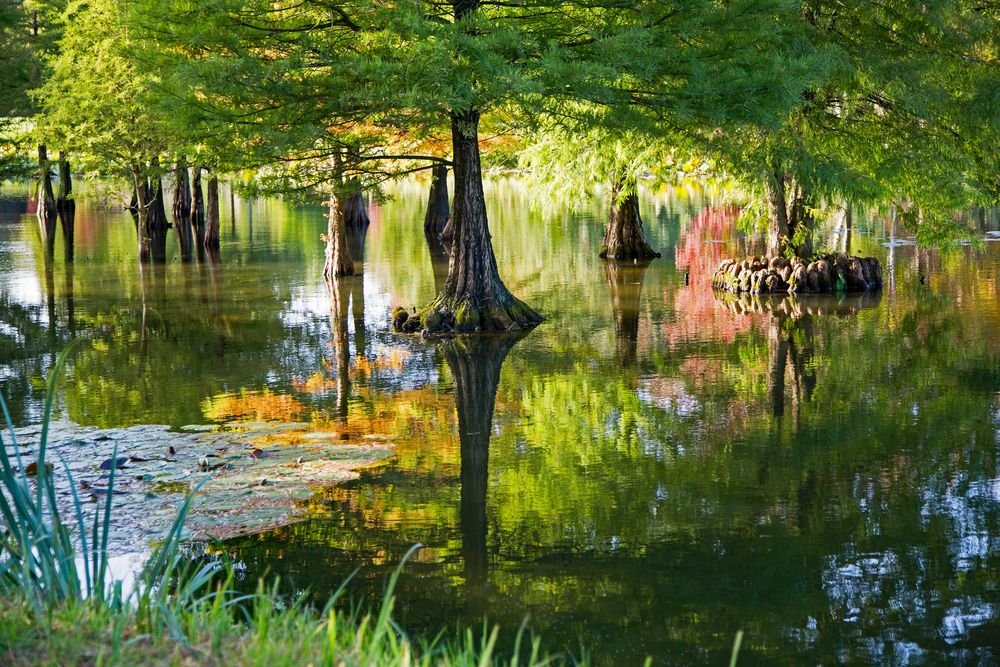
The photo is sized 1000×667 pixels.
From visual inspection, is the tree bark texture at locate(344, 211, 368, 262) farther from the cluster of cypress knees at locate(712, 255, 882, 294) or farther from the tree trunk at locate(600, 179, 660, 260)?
the cluster of cypress knees at locate(712, 255, 882, 294)

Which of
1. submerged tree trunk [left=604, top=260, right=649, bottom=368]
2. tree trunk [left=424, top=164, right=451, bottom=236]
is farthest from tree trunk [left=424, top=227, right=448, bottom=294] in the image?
submerged tree trunk [left=604, top=260, right=649, bottom=368]

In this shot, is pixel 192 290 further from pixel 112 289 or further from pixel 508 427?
pixel 508 427

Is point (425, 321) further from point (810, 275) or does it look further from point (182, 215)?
point (182, 215)

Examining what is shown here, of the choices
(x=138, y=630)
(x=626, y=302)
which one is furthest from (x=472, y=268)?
(x=138, y=630)

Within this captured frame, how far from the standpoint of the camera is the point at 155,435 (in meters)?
10.2

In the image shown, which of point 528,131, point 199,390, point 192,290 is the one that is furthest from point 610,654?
point 192,290

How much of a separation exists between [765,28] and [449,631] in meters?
11.0

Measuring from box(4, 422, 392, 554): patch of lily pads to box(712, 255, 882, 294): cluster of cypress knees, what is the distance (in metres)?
11.9

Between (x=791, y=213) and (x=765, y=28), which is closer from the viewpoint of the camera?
(x=765, y=28)

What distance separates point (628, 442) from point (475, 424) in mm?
1561

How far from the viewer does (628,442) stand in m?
9.78

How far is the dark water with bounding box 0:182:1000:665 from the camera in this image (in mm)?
6109

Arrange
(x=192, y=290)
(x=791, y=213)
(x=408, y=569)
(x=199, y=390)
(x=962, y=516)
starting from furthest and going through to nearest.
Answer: (x=192, y=290) < (x=791, y=213) < (x=199, y=390) < (x=962, y=516) < (x=408, y=569)

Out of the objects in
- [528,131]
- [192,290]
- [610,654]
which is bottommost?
[610,654]
